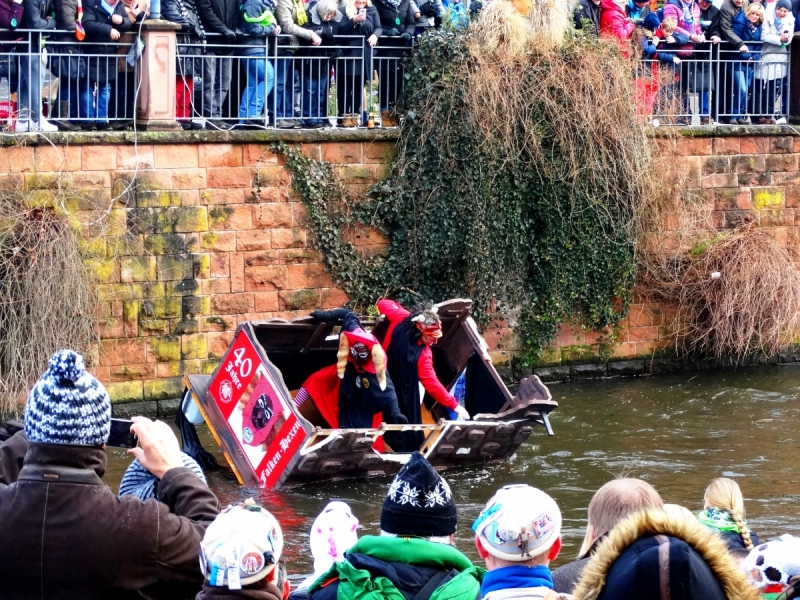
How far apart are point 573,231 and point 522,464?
15.3 feet

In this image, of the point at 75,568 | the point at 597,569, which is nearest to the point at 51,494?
the point at 75,568

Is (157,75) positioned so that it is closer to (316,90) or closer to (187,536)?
(316,90)

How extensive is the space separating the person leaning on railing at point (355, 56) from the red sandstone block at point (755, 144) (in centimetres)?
586

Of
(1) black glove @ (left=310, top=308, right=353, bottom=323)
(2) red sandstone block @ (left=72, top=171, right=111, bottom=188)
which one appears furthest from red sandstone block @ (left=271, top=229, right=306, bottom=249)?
(1) black glove @ (left=310, top=308, right=353, bottom=323)

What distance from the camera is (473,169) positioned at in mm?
15938

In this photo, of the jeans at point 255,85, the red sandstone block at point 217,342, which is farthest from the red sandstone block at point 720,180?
the red sandstone block at point 217,342

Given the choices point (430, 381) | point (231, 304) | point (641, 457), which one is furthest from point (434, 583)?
point (231, 304)

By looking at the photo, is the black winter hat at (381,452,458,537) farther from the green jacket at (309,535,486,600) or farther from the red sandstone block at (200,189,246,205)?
the red sandstone block at (200,189,246,205)

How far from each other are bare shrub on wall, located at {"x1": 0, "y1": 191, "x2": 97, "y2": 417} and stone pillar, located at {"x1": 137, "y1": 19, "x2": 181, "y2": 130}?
5.55ft

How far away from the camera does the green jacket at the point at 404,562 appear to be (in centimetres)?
385

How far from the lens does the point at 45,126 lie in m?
13.9

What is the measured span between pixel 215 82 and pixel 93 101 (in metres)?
1.57

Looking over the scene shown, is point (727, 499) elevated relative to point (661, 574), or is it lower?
lower

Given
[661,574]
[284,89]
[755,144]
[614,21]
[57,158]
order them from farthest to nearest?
1. [755,144]
2. [614,21]
3. [284,89]
4. [57,158]
5. [661,574]
